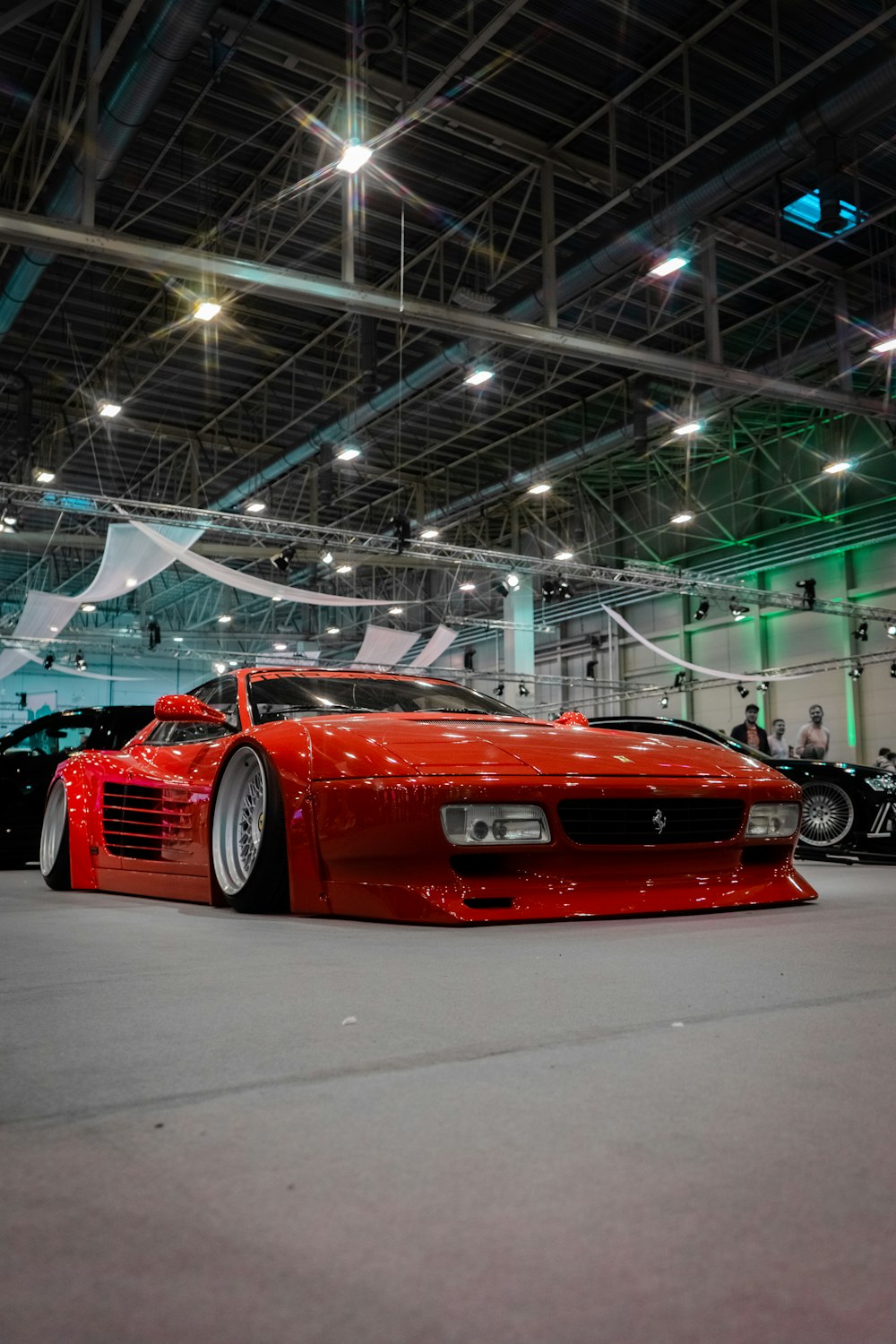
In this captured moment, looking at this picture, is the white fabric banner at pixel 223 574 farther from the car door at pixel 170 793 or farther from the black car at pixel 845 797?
the car door at pixel 170 793

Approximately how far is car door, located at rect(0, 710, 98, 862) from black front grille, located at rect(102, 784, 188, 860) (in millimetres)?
3277

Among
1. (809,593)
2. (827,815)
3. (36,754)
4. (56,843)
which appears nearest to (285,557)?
(809,593)

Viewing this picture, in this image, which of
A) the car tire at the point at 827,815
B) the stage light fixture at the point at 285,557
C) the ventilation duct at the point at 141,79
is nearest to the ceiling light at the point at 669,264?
the ventilation duct at the point at 141,79

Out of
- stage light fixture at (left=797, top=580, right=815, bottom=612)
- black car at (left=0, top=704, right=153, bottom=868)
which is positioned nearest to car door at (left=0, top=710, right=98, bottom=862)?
black car at (left=0, top=704, right=153, bottom=868)

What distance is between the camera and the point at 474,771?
3350 mm

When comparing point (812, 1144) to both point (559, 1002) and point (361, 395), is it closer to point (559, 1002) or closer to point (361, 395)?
point (559, 1002)

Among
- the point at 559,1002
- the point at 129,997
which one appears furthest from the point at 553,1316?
the point at 129,997

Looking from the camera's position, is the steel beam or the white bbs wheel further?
the steel beam

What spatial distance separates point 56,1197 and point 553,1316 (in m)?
0.51

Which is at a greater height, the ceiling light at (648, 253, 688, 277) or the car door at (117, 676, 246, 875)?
A: the ceiling light at (648, 253, 688, 277)

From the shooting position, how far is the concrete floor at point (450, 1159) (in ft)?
2.64

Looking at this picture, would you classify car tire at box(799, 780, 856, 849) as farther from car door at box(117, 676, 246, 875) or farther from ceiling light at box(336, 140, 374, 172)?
ceiling light at box(336, 140, 374, 172)

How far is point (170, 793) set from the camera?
4.48 m

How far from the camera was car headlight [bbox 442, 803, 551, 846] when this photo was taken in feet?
10.7
